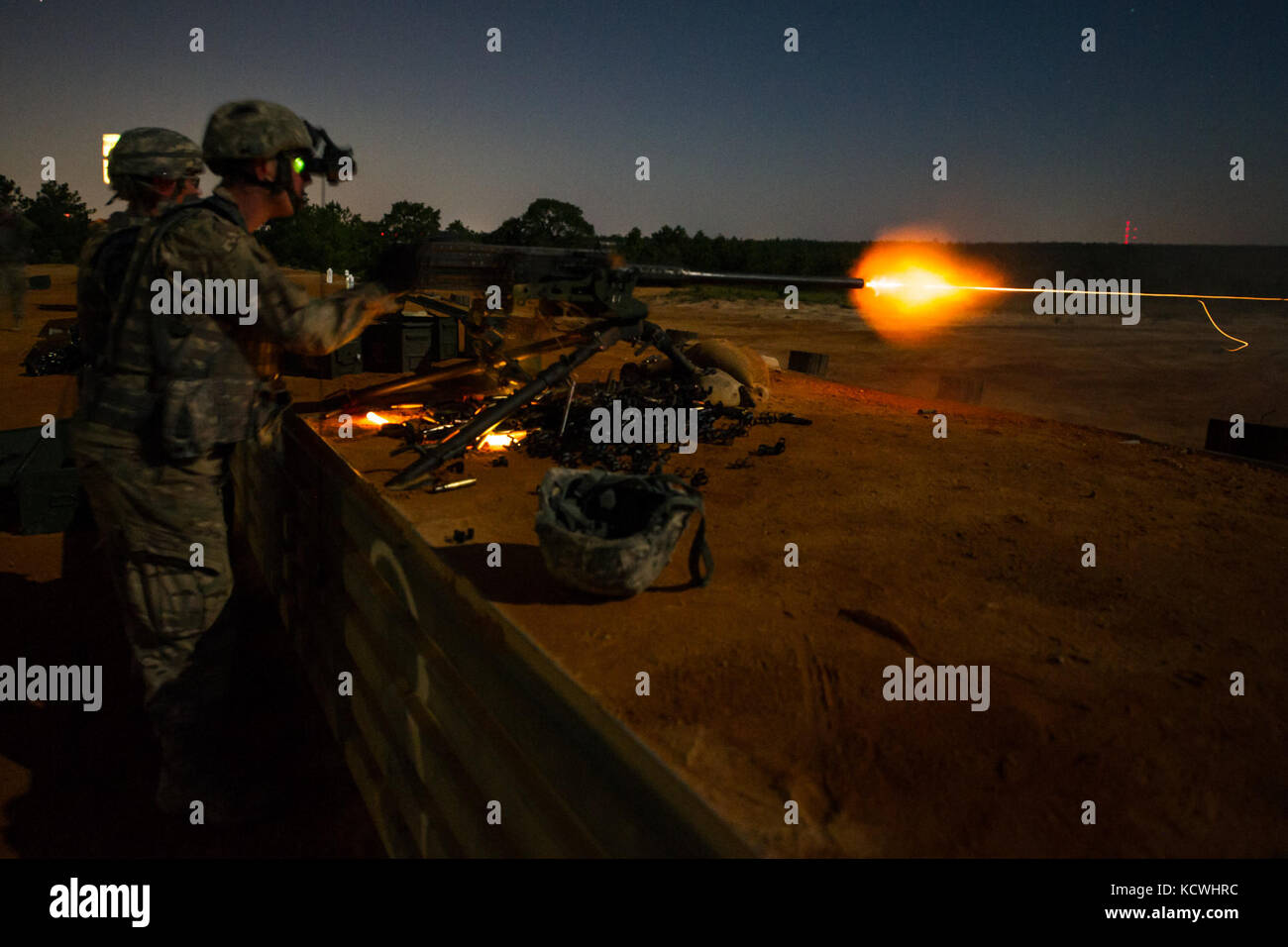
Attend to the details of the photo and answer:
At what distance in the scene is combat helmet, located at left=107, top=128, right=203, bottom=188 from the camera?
3744mm

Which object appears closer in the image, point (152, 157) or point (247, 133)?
point (247, 133)

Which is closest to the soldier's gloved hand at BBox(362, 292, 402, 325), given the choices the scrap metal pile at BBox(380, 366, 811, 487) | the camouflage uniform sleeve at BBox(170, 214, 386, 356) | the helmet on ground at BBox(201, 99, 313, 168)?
the camouflage uniform sleeve at BBox(170, 214, 386, 356)

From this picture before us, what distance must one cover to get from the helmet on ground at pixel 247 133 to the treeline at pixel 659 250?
0.56 metres

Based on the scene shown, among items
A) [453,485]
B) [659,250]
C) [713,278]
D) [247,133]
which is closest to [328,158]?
[247,133]

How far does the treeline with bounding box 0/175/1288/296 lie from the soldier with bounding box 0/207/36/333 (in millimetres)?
4760

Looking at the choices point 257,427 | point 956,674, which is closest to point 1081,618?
point 956,674

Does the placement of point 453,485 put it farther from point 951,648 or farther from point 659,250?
point 659,250

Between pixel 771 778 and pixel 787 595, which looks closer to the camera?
pixel 771 778

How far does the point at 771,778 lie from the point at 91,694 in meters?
4.33

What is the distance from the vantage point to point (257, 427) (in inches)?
137

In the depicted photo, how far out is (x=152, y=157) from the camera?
377 centimetres

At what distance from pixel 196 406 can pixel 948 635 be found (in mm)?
3237

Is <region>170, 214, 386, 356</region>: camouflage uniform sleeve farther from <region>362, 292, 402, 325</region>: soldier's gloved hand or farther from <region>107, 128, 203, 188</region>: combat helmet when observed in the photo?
<region>107, 128, 203, 188</region>: combat helmet
